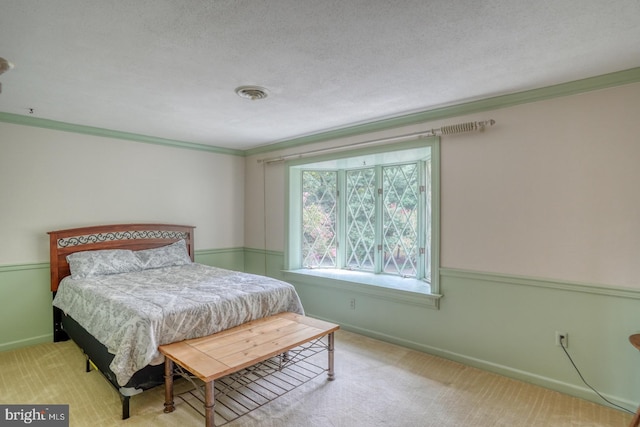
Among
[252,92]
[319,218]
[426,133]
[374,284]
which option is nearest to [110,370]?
[252,92]

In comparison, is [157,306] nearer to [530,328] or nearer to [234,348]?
[234,348]

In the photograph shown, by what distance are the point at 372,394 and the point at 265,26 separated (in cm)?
248

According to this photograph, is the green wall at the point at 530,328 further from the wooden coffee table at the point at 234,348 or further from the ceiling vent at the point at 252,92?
the ceiling vent at the point at 252,92

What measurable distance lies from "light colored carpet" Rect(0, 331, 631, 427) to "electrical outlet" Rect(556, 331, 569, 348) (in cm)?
36

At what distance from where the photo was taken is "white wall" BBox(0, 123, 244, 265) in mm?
3168

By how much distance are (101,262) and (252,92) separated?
2.38 metres

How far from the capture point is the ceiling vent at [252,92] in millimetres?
2436

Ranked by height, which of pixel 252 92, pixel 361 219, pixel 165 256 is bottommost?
pixel 165 256

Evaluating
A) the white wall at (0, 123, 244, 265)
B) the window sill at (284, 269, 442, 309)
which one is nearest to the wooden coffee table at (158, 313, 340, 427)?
the window sill at (284, 269, 442, 309)

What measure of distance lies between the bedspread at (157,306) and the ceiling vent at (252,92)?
1.61 metres

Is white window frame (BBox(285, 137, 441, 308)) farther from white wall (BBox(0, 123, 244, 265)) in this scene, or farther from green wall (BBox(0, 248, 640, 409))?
white wall (BBox(0, 123, 244, 265))

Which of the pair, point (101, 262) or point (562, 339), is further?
point (101, 262)

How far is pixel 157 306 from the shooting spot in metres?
2.31

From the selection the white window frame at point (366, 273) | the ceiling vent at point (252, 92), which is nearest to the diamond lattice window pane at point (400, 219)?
the white window frame at point (366, 273)
